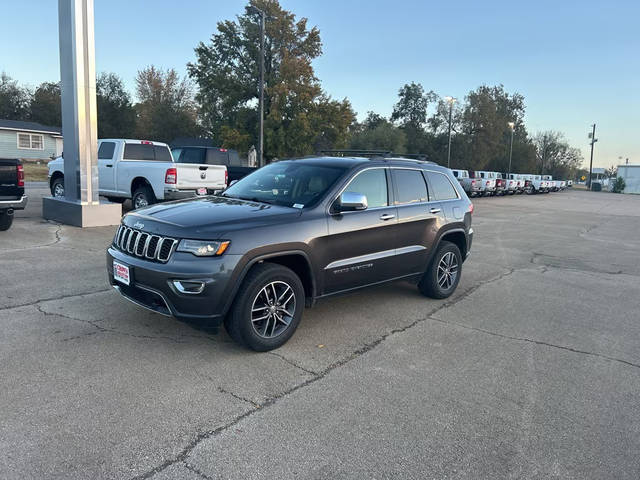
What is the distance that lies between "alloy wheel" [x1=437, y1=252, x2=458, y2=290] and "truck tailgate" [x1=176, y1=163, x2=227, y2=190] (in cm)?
756

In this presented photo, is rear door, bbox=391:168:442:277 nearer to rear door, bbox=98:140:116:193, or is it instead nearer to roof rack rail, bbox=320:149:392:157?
roof rack rail, bbox=320:149:392:157

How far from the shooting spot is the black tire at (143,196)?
40.2ft

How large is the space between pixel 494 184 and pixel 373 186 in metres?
32.2

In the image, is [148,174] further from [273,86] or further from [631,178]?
[631,178]

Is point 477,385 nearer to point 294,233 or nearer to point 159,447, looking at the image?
point 294,233

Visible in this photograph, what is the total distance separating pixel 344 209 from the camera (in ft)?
15.7

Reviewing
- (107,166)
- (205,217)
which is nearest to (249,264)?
(205,217)

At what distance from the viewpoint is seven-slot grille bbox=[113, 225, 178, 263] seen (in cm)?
404

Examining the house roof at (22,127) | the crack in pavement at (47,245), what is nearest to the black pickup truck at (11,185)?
the crack in pavement at (47,245)

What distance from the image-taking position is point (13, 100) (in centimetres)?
5628

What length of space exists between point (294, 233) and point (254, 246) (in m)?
0.44

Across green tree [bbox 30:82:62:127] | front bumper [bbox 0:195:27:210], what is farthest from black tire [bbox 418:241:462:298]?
green tree [bbox 30:82:62:127]

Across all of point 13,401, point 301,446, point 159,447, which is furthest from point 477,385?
point 13,401

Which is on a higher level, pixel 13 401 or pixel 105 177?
Answer: pixel 105 177
